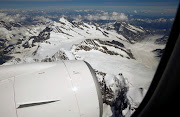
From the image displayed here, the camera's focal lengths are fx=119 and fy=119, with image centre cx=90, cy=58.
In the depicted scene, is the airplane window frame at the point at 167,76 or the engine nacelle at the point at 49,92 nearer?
the airplane window frame at the point at 167,76

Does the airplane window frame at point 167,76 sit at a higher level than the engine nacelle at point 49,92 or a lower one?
higher

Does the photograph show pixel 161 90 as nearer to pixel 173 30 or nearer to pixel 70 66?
pixel 173 30

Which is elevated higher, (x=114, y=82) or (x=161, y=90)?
(x=161, y=90)

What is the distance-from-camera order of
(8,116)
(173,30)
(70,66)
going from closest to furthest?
(173,30)
(8,116)
(70,66)

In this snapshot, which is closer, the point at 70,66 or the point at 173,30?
the point at 173,30

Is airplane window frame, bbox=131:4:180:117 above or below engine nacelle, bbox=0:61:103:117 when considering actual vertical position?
above

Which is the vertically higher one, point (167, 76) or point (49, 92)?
point (167, 76)

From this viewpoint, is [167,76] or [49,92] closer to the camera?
[167,76]

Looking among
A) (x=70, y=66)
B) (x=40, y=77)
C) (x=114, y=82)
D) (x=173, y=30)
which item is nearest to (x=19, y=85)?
(x=40, y=77)
